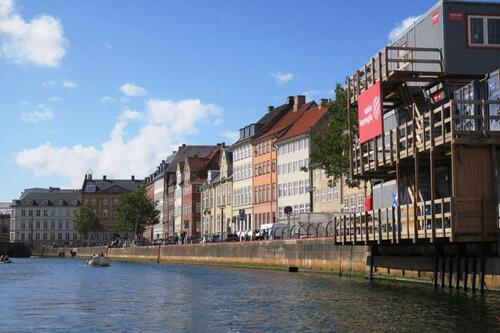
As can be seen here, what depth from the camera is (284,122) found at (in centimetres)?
12075

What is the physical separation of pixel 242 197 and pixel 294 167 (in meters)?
22.8

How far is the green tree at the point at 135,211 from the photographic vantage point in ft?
550

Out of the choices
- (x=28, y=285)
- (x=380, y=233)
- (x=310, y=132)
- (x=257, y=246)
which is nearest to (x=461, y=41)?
(x=380, y=233)

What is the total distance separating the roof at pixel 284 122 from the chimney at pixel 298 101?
0.90m

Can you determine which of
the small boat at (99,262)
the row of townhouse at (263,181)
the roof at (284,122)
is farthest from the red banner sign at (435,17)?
the roof at (284,122)

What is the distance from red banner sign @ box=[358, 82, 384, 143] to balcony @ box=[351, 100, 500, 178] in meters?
0.52

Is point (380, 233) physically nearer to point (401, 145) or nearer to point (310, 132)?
point (401, 145)

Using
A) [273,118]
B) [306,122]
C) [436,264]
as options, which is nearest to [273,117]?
[273,118]

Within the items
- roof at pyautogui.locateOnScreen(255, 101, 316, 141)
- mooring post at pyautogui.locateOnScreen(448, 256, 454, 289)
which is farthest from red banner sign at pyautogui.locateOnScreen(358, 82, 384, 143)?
roof at pyautogui.locateOnScreen(255, 101, 316, 141)

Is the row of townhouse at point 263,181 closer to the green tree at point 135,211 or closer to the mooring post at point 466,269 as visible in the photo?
the green tree at point 135,211

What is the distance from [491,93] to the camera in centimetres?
3841

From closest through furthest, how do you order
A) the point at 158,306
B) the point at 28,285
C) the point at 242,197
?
1. the point at 158,306
2. the point at 28,285
3. the point at 242,197

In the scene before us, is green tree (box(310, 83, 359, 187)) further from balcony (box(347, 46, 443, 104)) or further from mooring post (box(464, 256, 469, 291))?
mooring post (box(464, 256, 469, 291))

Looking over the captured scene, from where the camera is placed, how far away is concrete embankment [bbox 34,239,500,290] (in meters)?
38.8
